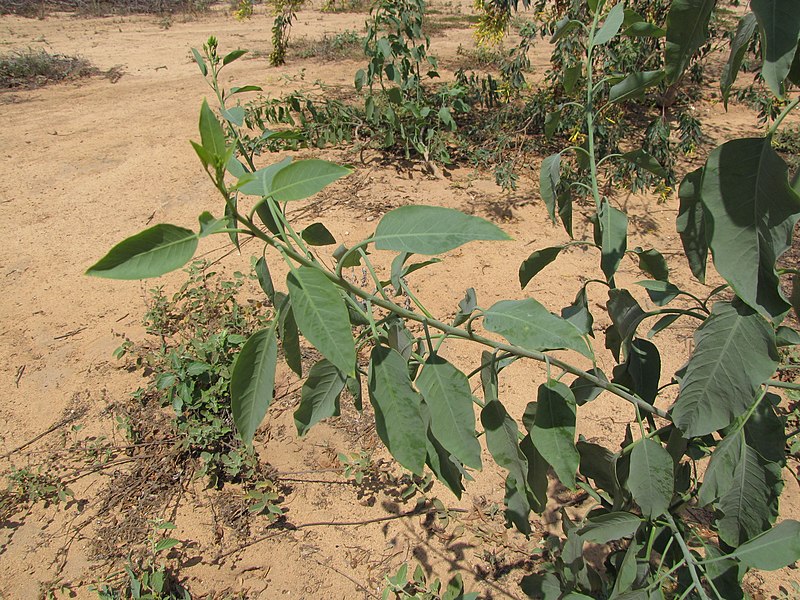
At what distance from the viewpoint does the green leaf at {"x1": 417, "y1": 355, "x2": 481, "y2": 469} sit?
2.79ft

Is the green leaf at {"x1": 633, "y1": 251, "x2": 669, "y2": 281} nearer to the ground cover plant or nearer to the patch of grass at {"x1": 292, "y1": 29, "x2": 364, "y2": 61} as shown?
the ground cover plant

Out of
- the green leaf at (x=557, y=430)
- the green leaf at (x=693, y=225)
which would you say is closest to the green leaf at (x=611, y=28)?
the green leaf at (x=693, y=225)

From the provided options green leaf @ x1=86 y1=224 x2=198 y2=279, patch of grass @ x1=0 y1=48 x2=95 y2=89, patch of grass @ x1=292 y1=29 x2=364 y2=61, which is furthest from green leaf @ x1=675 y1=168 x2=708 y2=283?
patch of grass @ x1=0 y1=48 x2=95 y2=89

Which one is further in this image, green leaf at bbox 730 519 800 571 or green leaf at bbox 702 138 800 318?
green leaf at bbox 730 519 800 571

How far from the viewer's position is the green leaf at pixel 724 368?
0.85m

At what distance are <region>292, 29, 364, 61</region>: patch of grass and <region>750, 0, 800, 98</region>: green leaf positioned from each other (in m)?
7.69

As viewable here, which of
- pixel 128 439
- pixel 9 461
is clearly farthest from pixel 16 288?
pixel 128 439

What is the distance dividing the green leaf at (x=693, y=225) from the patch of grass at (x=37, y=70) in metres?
7.93

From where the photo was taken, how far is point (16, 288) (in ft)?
11.2

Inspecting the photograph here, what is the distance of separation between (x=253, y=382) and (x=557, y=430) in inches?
18.1

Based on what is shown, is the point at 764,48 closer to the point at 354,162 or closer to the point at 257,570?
the point at 257,570

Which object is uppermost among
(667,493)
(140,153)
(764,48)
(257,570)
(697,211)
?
(764,48)

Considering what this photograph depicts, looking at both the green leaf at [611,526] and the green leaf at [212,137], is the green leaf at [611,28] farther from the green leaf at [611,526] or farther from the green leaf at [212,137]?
the green leaf at [611,526]

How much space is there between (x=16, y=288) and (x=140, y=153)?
1.88 metres
